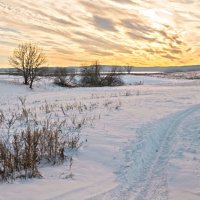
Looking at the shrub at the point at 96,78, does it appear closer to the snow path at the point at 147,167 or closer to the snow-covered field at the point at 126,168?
the snow-covered field at the point at 126,168

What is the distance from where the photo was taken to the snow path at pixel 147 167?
4930 millimetres

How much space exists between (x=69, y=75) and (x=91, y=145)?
2031 inches

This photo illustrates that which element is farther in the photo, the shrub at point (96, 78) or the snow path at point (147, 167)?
the shrub at point (96, 78)

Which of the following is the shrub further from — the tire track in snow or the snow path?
the tire track in snow

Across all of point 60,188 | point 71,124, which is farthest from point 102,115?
point 60,188

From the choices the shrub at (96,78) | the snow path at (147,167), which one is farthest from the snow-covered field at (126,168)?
the shrub at (96,78)

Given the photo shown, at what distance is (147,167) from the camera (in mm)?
6223

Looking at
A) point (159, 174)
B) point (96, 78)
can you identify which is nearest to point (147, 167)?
point (159, 174)

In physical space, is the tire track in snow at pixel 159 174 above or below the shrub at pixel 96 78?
below

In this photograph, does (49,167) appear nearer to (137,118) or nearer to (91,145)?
(91,145)

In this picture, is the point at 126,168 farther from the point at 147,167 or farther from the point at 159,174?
the point at 159,174

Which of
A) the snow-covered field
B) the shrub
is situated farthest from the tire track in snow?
the shrub

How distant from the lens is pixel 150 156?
6.99 metres

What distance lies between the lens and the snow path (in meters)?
4.93
